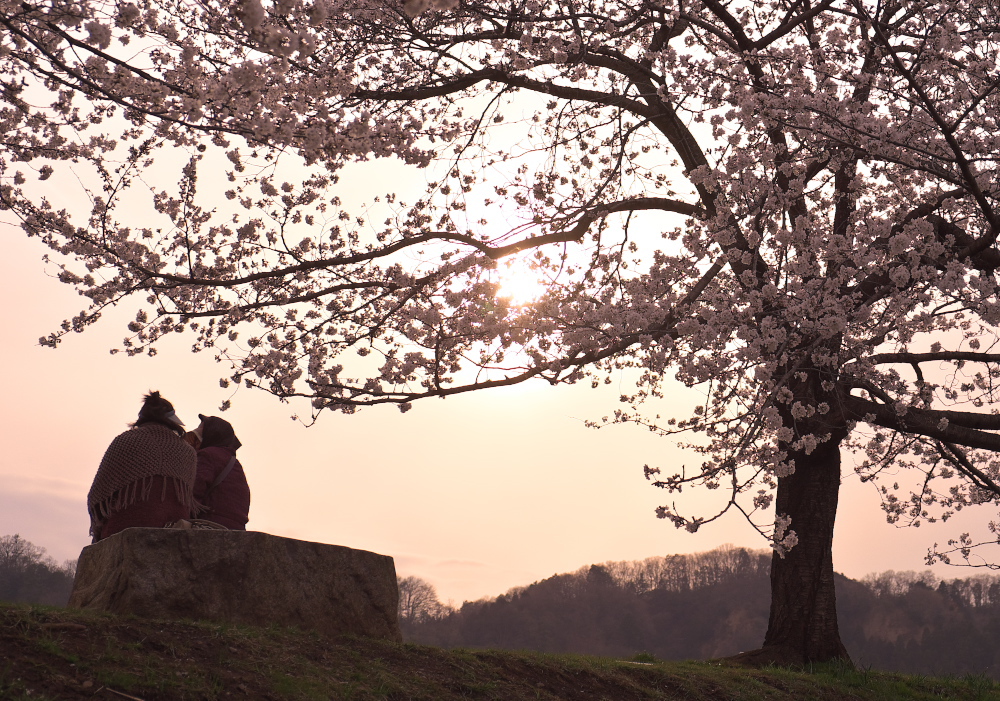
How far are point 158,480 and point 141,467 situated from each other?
19cm

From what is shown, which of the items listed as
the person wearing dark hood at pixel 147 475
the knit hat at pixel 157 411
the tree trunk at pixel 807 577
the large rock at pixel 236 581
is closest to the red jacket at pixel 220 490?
the person wearing dark hood at pixel 147 475

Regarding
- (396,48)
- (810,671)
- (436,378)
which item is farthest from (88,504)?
(810,671)

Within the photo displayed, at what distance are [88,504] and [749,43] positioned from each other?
9.71 m

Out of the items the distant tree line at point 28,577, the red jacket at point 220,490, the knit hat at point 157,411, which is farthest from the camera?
the distant tree line at point 28,577

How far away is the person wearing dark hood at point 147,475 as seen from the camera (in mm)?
7164

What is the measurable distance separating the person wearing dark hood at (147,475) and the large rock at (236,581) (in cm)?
34

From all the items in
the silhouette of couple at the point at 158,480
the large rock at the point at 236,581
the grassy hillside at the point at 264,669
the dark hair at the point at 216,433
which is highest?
the dark hair at the point at 216,433

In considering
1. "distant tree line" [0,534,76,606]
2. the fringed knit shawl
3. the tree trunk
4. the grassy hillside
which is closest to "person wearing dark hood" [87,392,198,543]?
the fringed knit shawl

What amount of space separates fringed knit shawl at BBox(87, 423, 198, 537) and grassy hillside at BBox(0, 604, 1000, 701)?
1.28 m

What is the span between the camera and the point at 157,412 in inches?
292

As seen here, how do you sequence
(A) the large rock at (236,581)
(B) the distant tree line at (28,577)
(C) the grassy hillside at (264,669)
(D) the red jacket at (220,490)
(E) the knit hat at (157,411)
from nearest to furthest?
1. (C) the grassy hillside at (264,669)
2. (A) the large rock at (236,581)
3. (E) the knit hat at (157,411)
4. (D) the red jacket at (220,490)
5. (B) the distant tree line at (28,577)

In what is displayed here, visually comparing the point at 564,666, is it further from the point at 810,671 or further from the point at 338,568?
the point at 810,671

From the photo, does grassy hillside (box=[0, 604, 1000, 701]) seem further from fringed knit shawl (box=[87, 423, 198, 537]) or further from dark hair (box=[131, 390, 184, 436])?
Answer: dark hair (box=[131, 390, 184, 436])

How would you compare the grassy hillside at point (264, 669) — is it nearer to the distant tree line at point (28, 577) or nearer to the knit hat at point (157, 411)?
the knit hat at point (157, 411)
